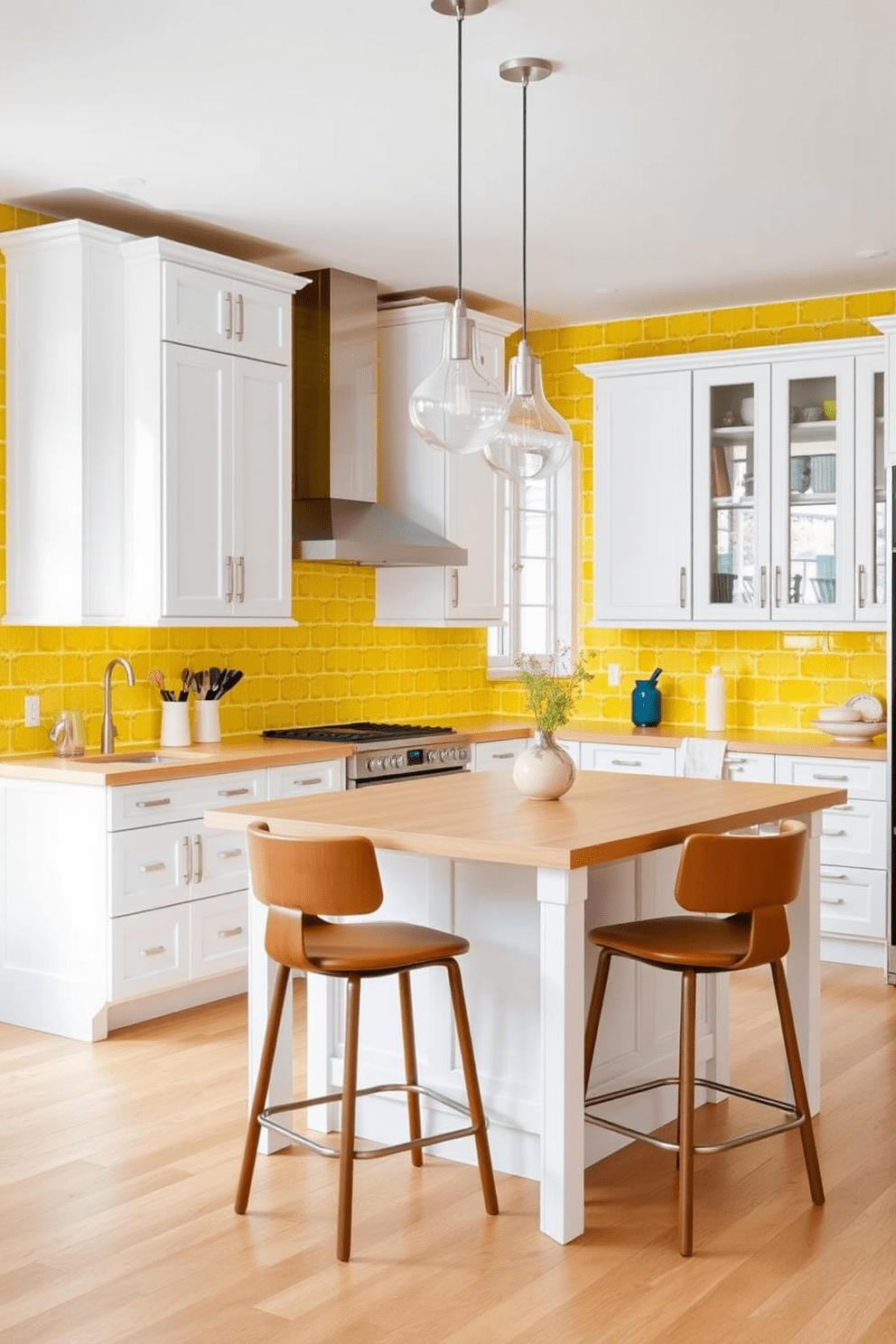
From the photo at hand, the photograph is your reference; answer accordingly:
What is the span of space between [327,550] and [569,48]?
7.79 ft

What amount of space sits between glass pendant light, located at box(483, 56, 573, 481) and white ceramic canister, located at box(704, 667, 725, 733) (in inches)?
123

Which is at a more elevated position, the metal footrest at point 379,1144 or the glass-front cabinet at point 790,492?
the glass-front cabinet at point 790,492

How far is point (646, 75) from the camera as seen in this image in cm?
382

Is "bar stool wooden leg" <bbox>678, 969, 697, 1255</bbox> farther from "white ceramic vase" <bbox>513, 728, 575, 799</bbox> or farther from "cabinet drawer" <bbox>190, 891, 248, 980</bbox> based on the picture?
"cabinet drawer" <bbox>190, 891, 248, 980</bbox>

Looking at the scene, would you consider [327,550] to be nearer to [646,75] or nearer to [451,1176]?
[646,75]

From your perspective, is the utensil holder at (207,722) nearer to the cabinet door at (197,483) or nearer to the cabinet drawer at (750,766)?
the cabinet door at (197,483)

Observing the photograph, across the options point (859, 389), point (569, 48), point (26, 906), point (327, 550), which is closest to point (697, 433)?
point (859, 389)

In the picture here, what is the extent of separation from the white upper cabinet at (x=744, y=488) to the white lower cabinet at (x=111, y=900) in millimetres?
2400

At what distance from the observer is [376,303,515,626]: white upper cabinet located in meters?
6.37

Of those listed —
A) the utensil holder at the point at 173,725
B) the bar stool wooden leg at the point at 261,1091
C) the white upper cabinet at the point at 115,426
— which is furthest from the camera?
the utensil holder at the point at 173,725

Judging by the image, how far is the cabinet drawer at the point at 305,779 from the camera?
17.3 feet

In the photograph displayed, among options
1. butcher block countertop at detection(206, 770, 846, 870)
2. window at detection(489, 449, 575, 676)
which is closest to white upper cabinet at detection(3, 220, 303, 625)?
butcher block countertop at detection(206, 770, 846, 870)

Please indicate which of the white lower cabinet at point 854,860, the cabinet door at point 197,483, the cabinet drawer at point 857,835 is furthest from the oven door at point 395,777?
the cabinet drawer at point 857,835

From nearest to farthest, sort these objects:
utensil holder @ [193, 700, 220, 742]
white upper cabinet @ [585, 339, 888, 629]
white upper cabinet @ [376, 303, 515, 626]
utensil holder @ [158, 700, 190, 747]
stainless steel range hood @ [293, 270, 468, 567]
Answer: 1. utensil holder @ [158, 700, 190, 747]
2. utensil holder @ [193, 700, 220, 742]
3. stainless steel range hood @ [293, 270, 468, 567]
4. white upper cabinet @ [585, 339, 888, 629]
5. white upper cabinet @ [376, 303, 515, 626]
